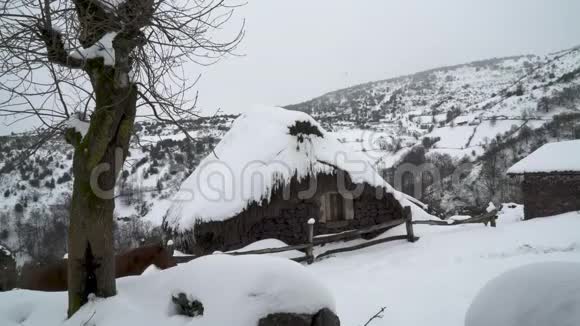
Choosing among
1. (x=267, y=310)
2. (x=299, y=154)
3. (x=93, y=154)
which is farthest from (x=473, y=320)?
(x=299, y=154)

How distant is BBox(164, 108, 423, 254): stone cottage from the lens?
877cm

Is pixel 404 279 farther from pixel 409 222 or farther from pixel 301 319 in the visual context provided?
pixel 301 319

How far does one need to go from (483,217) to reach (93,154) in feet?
37.7

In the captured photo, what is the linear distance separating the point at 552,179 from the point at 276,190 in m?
12.0

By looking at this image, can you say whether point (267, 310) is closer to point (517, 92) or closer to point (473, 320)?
point (473, 320)

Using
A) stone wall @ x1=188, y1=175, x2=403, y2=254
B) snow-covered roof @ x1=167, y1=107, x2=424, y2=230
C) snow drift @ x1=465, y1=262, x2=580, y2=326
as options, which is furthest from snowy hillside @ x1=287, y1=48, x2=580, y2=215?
snow drift @ x1=465, y1=262, x2=580, y2=326

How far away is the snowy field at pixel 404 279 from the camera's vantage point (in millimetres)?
2572

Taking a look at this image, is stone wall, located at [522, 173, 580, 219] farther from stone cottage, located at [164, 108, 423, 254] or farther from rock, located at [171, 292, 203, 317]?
rock, located at [171, 292, 203, 317]

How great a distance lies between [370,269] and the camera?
7195 mm

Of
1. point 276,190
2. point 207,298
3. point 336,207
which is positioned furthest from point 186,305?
point 336,207

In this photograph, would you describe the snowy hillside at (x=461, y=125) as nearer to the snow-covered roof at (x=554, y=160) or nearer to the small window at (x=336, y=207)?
the snow-covered roof at (x=554, y=160)

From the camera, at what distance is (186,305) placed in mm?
2430

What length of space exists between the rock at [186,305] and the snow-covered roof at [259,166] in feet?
20.0

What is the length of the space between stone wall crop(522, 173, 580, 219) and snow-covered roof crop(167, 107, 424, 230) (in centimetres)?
716
